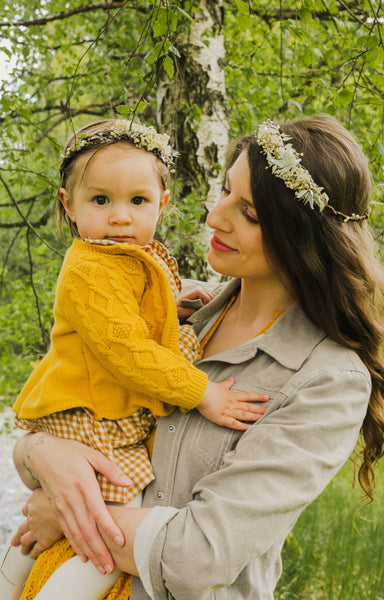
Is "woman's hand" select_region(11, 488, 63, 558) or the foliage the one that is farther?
the foliage

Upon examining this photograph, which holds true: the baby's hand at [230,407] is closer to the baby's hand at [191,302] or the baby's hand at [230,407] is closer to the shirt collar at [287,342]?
the shirt collar at [287,342]

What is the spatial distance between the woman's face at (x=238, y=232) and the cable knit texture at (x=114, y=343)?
0.22 meters

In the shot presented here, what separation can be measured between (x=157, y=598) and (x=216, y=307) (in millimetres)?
946

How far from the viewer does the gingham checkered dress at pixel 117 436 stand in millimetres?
1555

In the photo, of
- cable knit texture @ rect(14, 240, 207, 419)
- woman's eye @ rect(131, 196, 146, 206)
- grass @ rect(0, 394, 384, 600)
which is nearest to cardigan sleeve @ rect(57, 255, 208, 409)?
cable knit texture @ rect(14, 240, 207, 419)

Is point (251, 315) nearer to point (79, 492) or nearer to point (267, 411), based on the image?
point (267, 411)

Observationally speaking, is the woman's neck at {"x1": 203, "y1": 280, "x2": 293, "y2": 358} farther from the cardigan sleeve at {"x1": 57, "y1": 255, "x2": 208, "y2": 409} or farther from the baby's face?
the baby's face

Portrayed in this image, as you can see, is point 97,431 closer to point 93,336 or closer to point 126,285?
point 93,336

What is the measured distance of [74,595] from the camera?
57.7 inches

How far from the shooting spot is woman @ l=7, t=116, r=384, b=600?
4.42ft

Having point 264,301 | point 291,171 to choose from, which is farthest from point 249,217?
point 264,301

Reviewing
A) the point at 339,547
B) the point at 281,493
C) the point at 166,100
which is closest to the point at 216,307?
the point at 281,493

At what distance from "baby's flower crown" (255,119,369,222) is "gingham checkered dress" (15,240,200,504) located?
451mm

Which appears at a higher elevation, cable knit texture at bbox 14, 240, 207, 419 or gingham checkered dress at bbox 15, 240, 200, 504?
cable knit texture at bbox 14, 240, 207, 419
